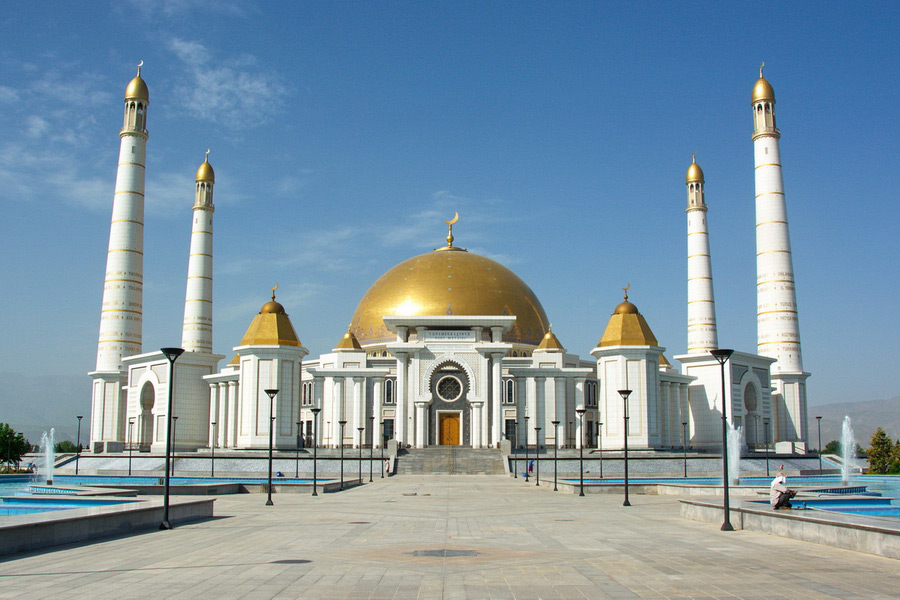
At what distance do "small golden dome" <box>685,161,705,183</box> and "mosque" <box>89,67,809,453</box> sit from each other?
0.14 metres

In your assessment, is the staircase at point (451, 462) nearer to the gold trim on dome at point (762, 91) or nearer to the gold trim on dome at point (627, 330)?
the gold trim on dome at point (627, 330)

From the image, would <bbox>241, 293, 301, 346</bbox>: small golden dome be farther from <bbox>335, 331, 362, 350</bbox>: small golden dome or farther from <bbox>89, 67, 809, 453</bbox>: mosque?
<bbox>335, 331, 362, 350</bbox>: small golden dome

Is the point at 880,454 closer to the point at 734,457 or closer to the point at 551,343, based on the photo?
the point at 734,457

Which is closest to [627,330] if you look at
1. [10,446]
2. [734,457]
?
[734,457]

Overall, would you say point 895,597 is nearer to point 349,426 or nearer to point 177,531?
point 177,531

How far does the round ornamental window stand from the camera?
4981 centimetres

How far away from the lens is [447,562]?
36.7 feet

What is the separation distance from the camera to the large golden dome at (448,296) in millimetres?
61188

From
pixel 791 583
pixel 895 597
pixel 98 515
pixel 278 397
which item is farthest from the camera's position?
pixel 278 397

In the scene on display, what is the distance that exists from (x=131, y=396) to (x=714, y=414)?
37.2 metres

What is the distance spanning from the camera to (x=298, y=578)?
9891 millimetres

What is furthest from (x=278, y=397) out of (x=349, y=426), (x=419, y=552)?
(x=419, y=552)

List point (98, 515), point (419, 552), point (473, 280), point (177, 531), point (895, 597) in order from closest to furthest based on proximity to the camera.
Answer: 1. point (895, 597)
2. point (419, 552)
3. point (98, 515)
4. point (177, 531)
5. point (473, 280)

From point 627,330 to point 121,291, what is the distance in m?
31.8
